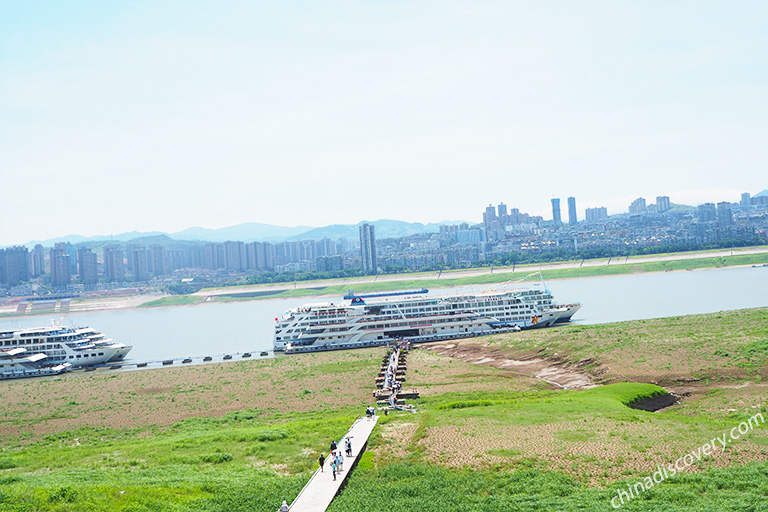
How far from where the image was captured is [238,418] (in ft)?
105

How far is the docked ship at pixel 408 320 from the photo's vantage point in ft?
199

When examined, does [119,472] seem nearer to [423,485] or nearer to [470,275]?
[423,485]

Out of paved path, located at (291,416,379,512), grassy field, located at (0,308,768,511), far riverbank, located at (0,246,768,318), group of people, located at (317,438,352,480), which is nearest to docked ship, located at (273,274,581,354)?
grassy field, located at (0,308,768,511)

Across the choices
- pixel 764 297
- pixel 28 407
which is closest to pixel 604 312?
pixel 764 297

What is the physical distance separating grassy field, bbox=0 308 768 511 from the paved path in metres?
0.33

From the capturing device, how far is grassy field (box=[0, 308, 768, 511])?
660 inches

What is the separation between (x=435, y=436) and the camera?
2264cm

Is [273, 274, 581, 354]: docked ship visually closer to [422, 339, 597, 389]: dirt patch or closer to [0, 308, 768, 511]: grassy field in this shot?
[422, 339, 597, 389]: dirt patch

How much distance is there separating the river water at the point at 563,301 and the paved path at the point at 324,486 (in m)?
39.7

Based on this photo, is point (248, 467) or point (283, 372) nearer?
point (248, 467)

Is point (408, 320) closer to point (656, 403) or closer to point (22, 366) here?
point (656, 403)

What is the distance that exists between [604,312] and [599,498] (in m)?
57.0

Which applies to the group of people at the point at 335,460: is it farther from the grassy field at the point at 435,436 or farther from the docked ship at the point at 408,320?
the docked ship at the point at 408,320

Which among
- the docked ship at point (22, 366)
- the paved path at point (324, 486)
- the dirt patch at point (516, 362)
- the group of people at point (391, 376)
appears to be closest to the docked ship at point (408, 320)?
the dirt patch at point (516, 362)
